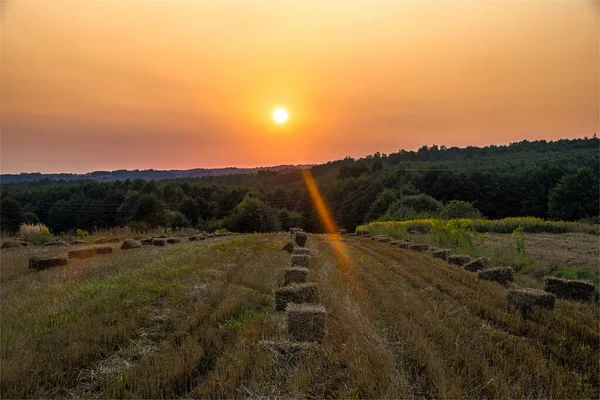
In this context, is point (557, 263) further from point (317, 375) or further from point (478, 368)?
point (317, 375)

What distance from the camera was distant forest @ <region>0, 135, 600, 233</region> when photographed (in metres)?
60.3

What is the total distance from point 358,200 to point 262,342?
89.4 m

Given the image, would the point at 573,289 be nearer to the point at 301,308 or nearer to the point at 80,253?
the point at 301,308

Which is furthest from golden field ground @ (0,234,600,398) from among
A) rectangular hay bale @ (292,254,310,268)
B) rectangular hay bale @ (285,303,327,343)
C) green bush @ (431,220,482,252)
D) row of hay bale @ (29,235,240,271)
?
green bush @ (431,220,482,252)

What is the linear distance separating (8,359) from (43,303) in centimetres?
265

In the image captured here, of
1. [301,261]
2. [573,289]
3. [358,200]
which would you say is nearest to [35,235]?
[301,261]

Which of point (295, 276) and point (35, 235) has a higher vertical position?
point (35, 235)

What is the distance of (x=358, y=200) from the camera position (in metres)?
94.0

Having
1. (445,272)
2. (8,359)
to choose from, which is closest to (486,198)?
(445,272)

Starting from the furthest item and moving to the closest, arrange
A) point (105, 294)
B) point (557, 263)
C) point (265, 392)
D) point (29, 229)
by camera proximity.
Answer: point (29, 229), point (557, 263), point (105, 294), point (265, 392)

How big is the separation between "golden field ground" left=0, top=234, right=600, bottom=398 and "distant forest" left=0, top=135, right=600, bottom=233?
3871cm

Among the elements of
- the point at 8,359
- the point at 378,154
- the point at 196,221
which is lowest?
the point at 196,221

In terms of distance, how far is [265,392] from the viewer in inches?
181

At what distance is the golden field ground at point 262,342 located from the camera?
475 centimetres
